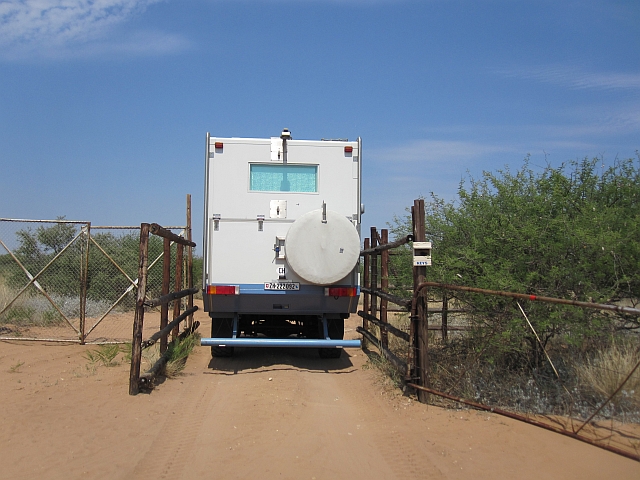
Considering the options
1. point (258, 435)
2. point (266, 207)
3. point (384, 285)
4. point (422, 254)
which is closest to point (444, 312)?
point (384, 285)

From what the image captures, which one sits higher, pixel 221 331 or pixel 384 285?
pixel 384 285

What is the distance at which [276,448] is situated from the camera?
17.8ft

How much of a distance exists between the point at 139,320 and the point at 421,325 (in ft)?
11.6

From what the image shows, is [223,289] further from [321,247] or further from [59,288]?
[59,288]

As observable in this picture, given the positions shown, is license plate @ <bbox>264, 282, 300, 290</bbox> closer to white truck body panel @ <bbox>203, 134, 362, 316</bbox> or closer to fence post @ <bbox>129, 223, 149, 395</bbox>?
white truck body panel @ <bbox>203, 134, 362, 316</bbox>

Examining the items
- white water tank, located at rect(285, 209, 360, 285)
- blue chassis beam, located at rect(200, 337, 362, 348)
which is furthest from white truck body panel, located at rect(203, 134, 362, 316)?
blue chassis beam, located at rect(200, 337, 362, 348)

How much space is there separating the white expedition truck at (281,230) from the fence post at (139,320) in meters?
1.41

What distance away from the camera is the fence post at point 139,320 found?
281 inches

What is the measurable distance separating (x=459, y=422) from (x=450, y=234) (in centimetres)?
361

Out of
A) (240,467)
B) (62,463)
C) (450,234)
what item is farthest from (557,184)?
(62,463)

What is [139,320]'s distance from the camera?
7340 mm

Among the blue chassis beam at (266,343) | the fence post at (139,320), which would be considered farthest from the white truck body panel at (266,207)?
the fence post at (139,320)

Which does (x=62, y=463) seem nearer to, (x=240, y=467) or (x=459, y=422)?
(x=240, y=467)

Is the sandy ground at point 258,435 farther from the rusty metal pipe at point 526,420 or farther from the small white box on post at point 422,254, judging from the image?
the small white box on post at point 422,254
